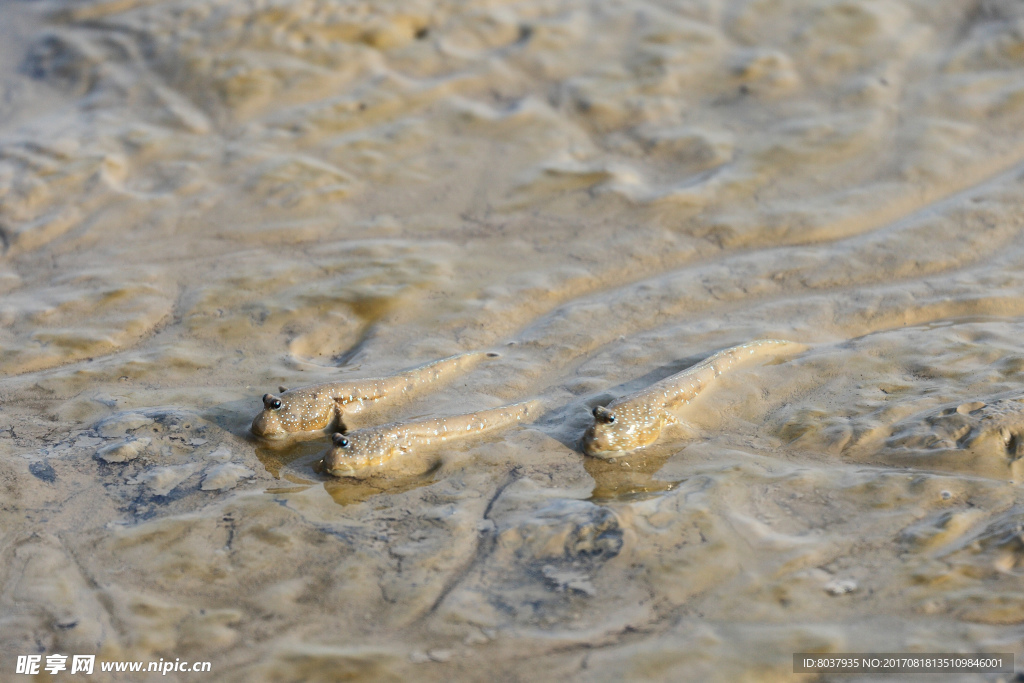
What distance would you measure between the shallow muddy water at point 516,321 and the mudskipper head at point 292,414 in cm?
8

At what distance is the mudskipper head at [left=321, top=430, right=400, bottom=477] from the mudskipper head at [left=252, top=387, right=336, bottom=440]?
24 centimetres

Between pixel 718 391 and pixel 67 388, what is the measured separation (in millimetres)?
2966

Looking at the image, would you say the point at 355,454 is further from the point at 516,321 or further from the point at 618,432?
the point at 516,321

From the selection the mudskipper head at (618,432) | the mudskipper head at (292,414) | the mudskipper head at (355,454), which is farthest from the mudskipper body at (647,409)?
the mudskipper head at (292,414)

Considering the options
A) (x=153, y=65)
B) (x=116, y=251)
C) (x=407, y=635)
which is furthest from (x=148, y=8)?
(x=407, y=635)

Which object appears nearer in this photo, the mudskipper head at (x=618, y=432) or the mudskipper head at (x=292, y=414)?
the mudskipper head at (x=618, y=432)

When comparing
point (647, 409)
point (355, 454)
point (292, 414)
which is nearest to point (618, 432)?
point (647, 409)

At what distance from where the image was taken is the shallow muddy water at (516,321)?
2.75 m

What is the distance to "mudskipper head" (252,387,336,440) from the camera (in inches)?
139

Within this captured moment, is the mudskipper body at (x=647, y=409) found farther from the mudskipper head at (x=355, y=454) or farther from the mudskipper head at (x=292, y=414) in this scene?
the mudskipper head at (x=292, y=414)

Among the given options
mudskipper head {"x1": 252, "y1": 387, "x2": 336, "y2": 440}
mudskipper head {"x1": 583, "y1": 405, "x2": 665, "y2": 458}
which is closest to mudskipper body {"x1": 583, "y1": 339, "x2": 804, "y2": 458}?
mudskipper head {"x1": 583, "y1": 405, "x2": 665, "y2": 458}

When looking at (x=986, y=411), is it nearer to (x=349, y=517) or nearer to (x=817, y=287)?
(x=817, y=287)

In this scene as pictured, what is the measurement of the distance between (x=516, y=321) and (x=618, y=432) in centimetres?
106

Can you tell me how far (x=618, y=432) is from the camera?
136 inches
